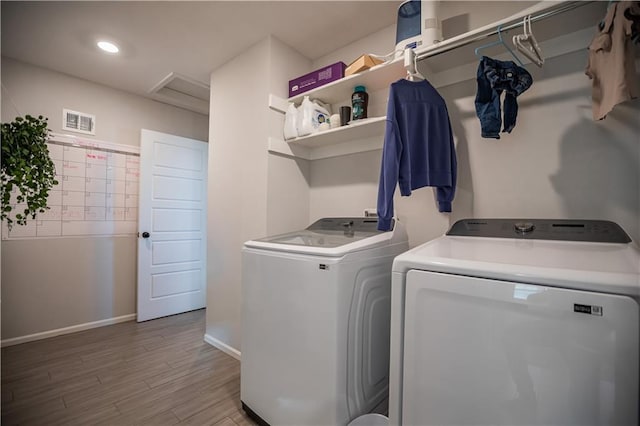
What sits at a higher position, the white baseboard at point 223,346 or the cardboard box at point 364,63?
the cardboard box at point 364,63

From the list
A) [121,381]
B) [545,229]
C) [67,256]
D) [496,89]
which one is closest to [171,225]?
[67,256]

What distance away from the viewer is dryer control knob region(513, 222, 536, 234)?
4.41ft

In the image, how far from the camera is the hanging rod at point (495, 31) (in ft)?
3.86

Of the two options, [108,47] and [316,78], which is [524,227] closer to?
[316,78]

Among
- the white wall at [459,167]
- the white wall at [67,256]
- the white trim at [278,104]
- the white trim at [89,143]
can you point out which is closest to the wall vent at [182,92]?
the white wall at [67,256]

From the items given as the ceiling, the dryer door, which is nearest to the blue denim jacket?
the dryer door

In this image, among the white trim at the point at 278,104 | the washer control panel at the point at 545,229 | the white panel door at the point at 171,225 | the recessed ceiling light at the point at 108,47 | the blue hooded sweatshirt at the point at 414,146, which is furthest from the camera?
the white panel door at the point at 171,225

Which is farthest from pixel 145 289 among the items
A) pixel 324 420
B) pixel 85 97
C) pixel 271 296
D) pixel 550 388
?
pixel 550 388

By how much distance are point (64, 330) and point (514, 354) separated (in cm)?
368

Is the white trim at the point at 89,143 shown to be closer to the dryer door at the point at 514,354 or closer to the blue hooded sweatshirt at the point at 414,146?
the blue hooded sweatshirt at the point at 414,146

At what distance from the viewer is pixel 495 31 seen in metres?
1.33

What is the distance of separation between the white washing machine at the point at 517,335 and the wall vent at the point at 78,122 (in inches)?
135

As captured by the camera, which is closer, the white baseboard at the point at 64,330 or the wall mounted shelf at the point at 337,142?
the wall mounted shelf at the point at 337,142

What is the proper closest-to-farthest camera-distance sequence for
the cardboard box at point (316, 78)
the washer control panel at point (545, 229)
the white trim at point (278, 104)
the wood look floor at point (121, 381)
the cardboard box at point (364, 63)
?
the washer control panel at point (545, 229) < the wood look floor at point (121, 381) < the cardboard box at point (364, 63) < the cardboard box at point (316, 78) < the white trim at point (278, 104)
